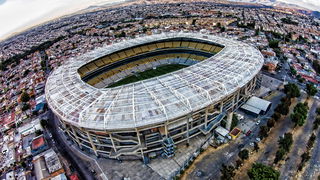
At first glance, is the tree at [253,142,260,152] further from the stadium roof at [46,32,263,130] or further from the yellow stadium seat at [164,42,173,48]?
the yellow stadium seat at [164,42,173,48]

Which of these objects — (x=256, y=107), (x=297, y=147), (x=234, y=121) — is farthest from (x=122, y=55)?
(x=297, y=147)

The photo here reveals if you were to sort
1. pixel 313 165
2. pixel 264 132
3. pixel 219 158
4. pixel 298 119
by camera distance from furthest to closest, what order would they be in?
pixel 298 119 → pixel 264 132 → pixel 219 158 → pixel 313 165

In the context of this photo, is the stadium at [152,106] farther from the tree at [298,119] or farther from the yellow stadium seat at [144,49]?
the yellow stadium seat at [144,49]

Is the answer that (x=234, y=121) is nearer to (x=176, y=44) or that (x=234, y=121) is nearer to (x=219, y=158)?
(x=219, y=158)

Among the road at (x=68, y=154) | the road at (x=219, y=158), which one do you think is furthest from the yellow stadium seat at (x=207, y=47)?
the road at (x=68, y=154)

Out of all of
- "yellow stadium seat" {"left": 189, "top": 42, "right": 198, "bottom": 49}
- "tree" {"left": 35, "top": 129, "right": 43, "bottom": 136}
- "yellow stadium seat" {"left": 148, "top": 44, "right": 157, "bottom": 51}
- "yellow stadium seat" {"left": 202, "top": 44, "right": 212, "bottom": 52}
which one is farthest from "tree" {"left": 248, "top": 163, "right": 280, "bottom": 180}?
"yellow stadium seat" {"left": 148, "top": 44, "right": 157, "bottom": 51}
